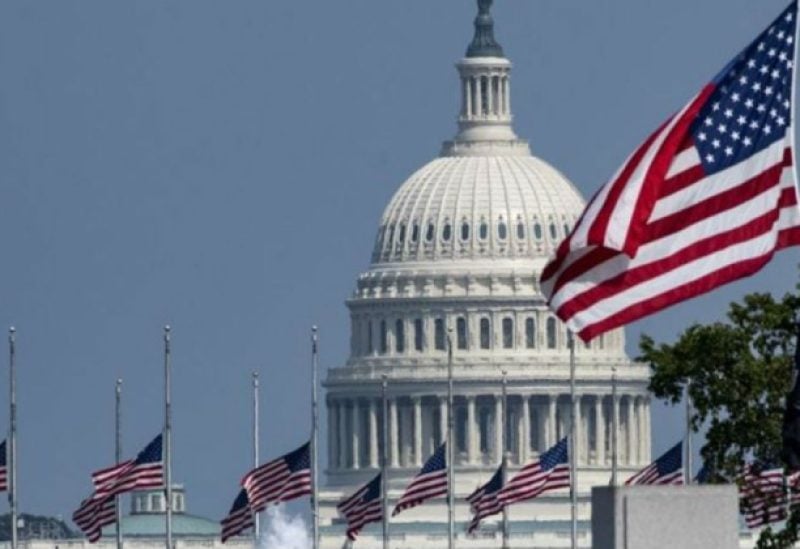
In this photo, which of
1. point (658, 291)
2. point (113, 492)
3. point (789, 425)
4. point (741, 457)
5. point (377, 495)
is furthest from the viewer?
point (377, 495)

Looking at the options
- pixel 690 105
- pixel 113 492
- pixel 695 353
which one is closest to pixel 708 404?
pixel 695 353

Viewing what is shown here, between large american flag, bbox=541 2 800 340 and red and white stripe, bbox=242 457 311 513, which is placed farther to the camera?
red and white stripe, bbox=242 457 311 513

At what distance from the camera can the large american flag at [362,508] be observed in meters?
124

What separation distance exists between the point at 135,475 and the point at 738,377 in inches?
1827

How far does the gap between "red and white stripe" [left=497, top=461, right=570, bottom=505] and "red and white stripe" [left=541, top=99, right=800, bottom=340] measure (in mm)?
79292

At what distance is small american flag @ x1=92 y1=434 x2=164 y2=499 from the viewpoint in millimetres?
113625

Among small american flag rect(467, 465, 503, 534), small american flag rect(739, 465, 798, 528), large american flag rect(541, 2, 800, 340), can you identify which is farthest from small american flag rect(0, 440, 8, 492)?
large american flag rect(541, 2, 800, 340)

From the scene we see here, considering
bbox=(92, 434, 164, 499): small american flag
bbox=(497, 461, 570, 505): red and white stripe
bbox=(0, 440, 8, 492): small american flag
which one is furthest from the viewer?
bbox=(497, 461, 570, 505): red and white stripe

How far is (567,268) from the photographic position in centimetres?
3797

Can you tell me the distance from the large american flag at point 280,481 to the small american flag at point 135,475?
2.30 meters

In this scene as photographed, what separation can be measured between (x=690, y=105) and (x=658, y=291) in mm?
1781

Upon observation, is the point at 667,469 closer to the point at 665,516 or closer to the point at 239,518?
the point at 239,518

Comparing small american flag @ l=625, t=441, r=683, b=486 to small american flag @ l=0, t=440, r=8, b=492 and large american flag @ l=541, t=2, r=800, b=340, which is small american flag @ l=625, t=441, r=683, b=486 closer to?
small american flag @ l=0, t=440, r=8, b=492

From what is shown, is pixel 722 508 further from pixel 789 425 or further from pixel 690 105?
pixel 690 105
